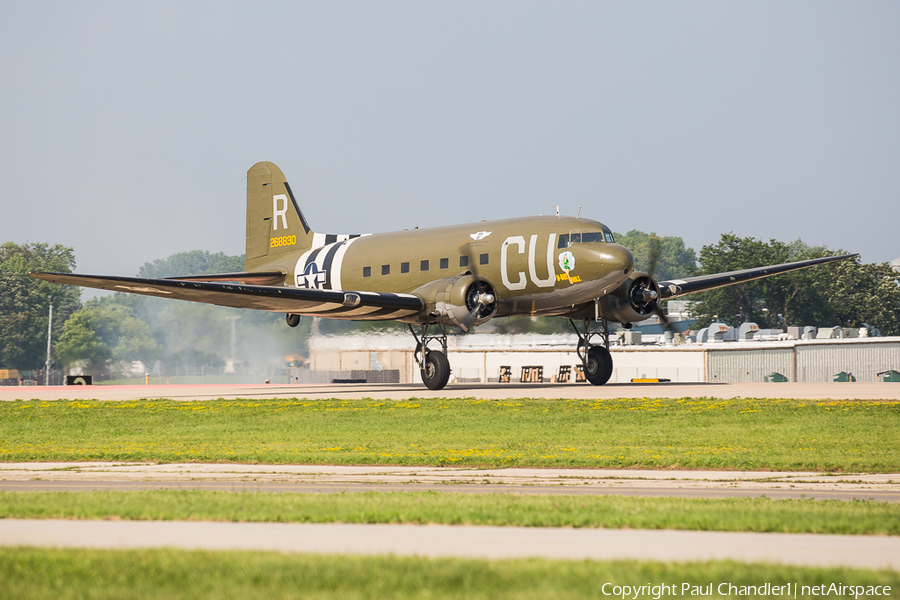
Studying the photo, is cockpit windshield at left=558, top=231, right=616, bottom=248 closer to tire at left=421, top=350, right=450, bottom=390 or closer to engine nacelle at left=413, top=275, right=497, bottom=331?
engine nacelle at left=413, top=275, right=497, bottom=331

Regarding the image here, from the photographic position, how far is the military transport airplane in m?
39.5

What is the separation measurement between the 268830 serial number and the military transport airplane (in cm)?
582

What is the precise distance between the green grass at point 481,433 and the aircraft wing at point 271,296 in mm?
4898

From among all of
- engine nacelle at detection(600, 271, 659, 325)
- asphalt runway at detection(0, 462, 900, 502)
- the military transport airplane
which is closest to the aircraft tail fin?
the military transport airplane

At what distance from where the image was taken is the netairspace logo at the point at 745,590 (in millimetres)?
7561

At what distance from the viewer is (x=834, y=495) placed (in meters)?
14.5

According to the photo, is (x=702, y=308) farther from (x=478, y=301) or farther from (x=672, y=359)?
(x=478, y=301)

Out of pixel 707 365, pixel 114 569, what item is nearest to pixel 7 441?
pixel 114 569

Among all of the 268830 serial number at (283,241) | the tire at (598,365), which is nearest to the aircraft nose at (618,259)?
the tire at (598,365)

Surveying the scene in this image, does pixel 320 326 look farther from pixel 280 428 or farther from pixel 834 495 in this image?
pixel 834 495

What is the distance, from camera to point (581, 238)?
39781 millimetres

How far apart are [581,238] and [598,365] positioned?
7.51m

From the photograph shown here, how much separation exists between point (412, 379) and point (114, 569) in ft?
220

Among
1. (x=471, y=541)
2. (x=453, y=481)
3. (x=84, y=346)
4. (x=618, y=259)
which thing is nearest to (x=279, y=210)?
(x=618, y=259)
